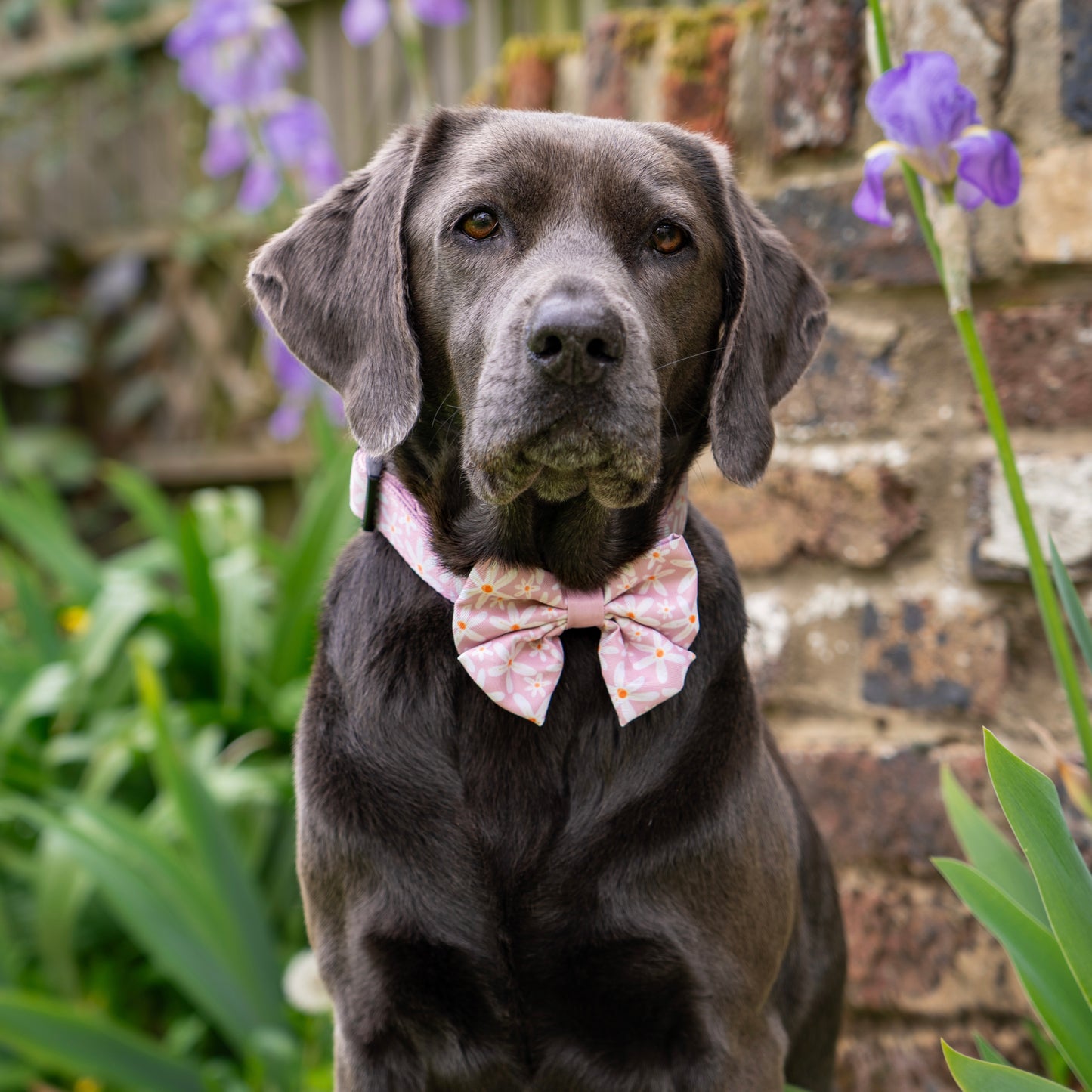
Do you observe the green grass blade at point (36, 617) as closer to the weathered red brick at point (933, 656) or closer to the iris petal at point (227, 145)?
the iris petal at point (227, 145)

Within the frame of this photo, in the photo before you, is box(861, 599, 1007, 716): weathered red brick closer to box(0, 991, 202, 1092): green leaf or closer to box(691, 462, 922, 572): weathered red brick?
box(691, 462, 922, 572): weathered red brick

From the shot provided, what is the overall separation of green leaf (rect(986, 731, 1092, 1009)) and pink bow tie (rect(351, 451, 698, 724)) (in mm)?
439

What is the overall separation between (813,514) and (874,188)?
973 mm

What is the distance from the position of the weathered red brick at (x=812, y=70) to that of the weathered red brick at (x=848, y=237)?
0.11 meters

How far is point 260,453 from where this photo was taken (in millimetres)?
6160

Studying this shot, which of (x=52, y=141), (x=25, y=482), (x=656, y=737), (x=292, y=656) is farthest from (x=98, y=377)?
(x=656, y=737)

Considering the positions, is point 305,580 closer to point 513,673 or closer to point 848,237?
point 848,237

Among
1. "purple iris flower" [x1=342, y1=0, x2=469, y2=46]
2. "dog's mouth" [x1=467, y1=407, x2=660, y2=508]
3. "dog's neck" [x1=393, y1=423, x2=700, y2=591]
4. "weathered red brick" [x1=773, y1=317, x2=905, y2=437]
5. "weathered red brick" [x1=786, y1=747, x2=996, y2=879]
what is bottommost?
"weathered red brick" [x1=786, y1=747, x2=996, y2=879]

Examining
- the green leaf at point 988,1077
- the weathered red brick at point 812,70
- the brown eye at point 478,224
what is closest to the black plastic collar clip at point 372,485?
the brown eye at point 478,224

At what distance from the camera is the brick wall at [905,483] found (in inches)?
90.4

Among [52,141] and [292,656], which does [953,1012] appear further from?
[52,141]

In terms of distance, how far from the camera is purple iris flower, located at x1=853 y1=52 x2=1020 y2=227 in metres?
1.61

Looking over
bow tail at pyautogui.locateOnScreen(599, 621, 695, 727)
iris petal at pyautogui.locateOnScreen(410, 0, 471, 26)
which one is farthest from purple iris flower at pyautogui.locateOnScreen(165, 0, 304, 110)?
bow tail at pyautogui.locateOnScreen(599, 621, 695, 727)

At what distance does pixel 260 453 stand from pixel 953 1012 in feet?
14.9
